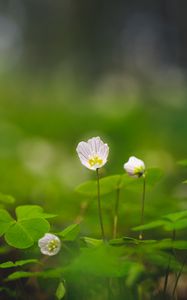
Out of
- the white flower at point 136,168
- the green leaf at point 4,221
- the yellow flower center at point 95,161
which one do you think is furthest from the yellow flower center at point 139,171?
the green leaf at point 4,221

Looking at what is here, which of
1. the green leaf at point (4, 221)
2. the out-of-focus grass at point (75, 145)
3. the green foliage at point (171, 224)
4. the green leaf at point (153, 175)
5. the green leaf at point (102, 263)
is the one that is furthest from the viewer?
the out-of-focus grass at point (75, 145)

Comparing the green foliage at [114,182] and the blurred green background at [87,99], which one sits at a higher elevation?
the blurred green background at [87,99]

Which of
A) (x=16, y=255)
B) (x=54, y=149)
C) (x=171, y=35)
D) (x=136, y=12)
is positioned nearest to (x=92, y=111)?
(x=54, y=149)

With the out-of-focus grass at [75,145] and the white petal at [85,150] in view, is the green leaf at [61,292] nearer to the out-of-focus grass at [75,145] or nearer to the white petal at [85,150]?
the white petal at [85,150]

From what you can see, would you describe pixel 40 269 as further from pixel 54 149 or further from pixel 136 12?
pixel 136 12

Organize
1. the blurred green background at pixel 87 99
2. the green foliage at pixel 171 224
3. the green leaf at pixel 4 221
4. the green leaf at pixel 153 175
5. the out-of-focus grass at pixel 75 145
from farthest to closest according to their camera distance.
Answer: the blurred green background at pixel 87 99, the out-of-focus grass at pixel 75 145, the green leaf at pixel 153 175, the green leaf at pixel 4 221, the green foliage at pixel 171 224

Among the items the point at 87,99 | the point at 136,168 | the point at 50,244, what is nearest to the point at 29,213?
the point at 50,244

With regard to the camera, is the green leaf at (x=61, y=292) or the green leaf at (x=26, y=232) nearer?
the green leaf at (x=61, y=292)

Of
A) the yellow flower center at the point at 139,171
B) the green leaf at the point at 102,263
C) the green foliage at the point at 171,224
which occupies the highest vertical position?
the yellow flower center at the point at 139,171
